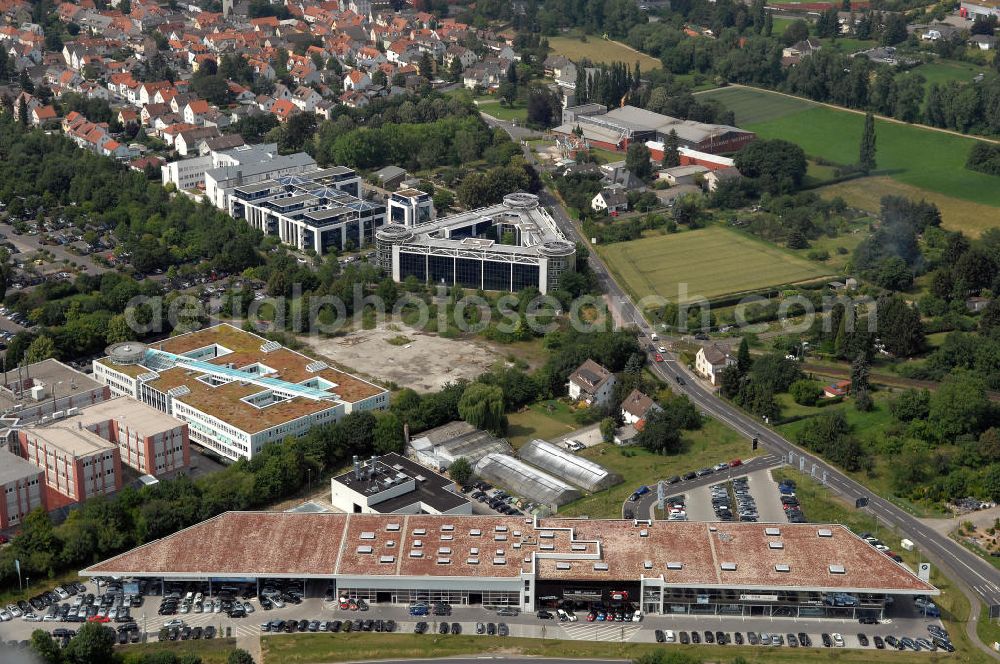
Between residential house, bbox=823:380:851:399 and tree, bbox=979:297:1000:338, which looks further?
tree, bbox=979:297:1000:338

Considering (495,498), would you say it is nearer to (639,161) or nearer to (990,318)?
(990,318)

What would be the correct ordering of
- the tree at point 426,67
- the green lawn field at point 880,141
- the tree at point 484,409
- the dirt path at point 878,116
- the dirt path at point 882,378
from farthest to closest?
the tree at point 426,67 < the dirt path at point 878,116 < the green lawn field at point 880,141 < the dirt path at point 882,378 < the tree at point 484,409

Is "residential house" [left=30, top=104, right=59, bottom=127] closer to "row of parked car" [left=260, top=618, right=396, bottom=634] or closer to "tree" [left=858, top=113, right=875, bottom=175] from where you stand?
"tree" [left=858, top=113, right=875, bottom=175]

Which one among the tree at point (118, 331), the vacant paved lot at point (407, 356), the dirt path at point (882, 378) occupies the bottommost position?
the vacant paved lot at point (407, 356)

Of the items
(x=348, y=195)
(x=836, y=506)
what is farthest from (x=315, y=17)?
(x=836, y=506)

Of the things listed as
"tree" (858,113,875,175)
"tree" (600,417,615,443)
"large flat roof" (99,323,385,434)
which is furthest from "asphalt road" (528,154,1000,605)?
"tree" (858,113,875,175)

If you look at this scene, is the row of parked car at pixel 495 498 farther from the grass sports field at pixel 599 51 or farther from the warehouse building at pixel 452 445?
the grass sports field at pixel 599 51

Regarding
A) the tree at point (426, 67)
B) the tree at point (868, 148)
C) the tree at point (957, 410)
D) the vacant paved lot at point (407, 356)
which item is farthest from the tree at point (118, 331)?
the tree at point (426, 67)
